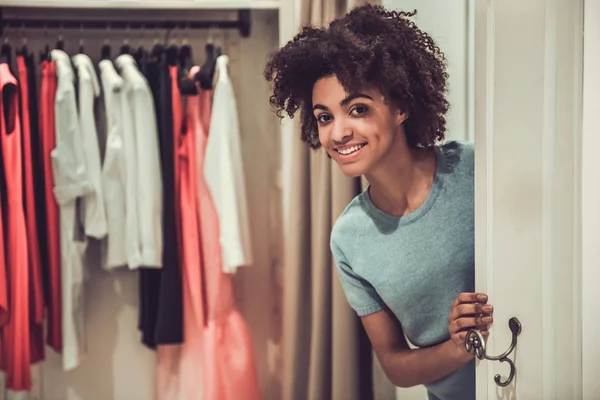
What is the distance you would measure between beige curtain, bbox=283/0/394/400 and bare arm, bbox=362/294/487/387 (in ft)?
1.18

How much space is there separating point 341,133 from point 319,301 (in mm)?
711

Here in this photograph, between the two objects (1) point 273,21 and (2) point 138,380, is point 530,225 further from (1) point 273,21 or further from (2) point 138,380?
(2) point 138,380

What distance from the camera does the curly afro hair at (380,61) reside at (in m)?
0.95

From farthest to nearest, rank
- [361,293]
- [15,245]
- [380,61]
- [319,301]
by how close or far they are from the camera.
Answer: [15,245] < [319,301] < [361,293] < [380,61]

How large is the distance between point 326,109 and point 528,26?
363 mm

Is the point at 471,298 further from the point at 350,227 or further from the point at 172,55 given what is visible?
the point at 172,55

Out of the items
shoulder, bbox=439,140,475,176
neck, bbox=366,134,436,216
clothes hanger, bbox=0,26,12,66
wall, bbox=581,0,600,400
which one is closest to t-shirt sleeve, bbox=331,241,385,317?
neck, bbox=366,134,436,216

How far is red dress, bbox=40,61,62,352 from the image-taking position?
69.4 inches

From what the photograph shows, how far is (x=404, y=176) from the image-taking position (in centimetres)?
105

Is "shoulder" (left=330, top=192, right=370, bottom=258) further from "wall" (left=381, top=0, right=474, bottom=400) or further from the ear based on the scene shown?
"wall" (left=381, top=0, right=474, bottom=400)

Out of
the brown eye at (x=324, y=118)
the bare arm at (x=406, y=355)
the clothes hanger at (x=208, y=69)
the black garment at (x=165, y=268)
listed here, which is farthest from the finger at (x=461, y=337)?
the clothes hanger at (x=208, y=69)

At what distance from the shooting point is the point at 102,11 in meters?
2.00

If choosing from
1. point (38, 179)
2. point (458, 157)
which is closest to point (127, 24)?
point (38, 179)

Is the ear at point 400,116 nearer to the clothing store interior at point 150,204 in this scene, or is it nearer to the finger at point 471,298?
the finger at point 471,298
